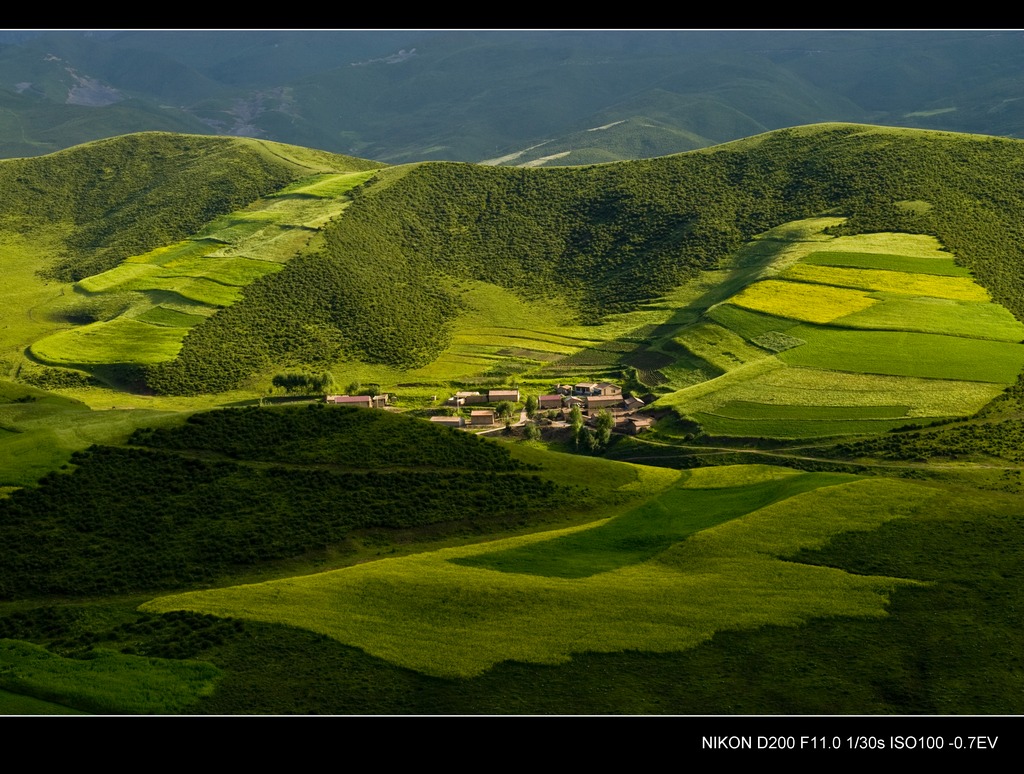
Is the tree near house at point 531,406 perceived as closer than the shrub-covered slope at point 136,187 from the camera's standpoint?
Yes

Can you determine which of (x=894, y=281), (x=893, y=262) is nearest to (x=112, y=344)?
(x=894, y=281)

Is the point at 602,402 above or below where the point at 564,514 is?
above

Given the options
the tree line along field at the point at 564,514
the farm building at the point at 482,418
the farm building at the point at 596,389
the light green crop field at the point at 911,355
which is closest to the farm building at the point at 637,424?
the tree line along field at the point at 564,514

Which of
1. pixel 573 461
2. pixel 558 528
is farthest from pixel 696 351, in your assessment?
pixel 558 528

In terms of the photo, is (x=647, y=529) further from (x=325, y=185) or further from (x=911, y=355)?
(x=325, y=185)

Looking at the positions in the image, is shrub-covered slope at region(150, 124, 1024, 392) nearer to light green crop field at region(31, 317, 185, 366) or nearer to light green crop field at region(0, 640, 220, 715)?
light green crop field at region(31, 317, 185, 366)

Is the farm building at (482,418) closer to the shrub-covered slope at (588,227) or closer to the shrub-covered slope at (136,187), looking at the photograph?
the shrub-covered slope at (588,227)

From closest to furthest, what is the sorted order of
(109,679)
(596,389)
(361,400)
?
(109,679)
(361,400)
(596,389)
